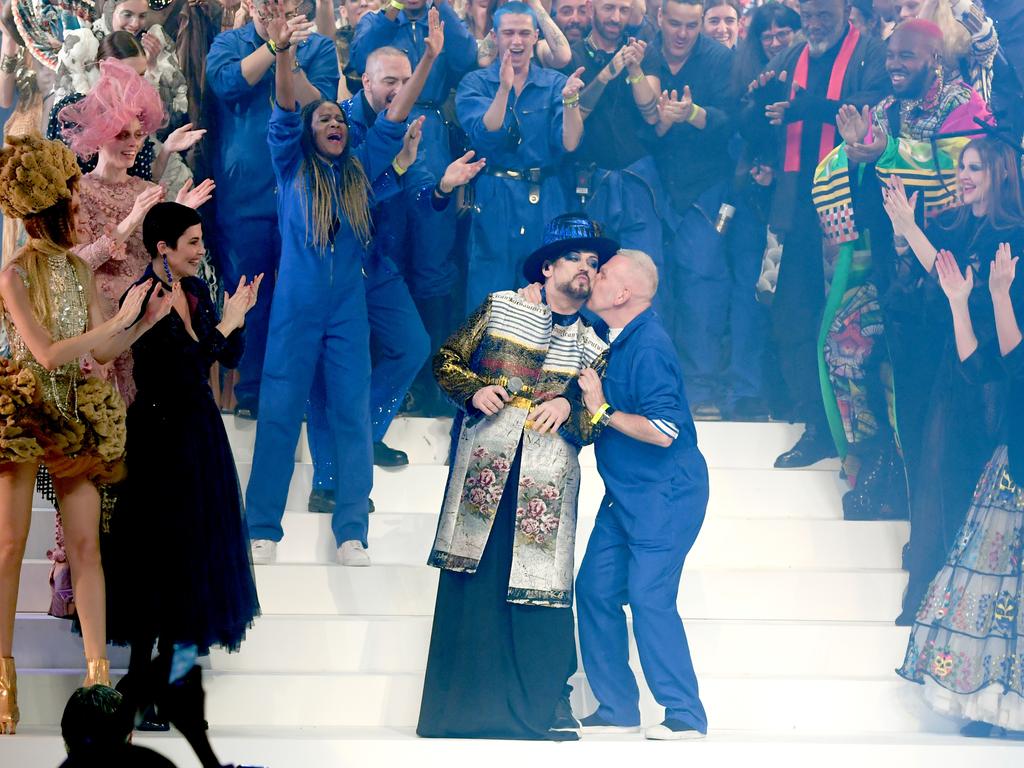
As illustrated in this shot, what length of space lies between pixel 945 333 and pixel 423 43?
6.62 feet

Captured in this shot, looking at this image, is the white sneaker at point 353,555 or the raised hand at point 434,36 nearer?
the white sneaker at point 353,555

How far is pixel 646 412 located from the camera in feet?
13.5

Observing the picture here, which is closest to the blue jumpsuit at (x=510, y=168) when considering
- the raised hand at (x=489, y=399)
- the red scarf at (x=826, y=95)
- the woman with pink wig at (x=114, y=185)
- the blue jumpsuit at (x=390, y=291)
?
the blue jumpsuit at (x=390, y=291)

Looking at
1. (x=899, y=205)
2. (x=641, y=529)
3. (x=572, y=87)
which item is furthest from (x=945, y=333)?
(x=572, y=87)

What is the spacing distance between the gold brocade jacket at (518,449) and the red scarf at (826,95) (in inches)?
48.6

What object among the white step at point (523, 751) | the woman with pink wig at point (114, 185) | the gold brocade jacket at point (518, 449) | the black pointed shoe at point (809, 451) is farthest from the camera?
the black pointed shoe at point (809, 451)

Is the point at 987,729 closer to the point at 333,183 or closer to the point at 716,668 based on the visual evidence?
the point at 716,668

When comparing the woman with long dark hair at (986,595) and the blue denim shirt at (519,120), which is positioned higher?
the blue denim shirt at (519,120)

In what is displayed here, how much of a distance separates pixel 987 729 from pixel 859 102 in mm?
2140

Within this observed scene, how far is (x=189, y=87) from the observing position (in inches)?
182

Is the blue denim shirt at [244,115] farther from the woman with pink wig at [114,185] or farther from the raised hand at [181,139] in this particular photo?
the woman with pink wig at [114,185]

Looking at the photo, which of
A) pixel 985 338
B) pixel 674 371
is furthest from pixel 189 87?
pixel 985 338

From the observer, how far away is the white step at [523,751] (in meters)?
3.91

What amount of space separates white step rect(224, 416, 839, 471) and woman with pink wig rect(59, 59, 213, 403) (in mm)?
514
